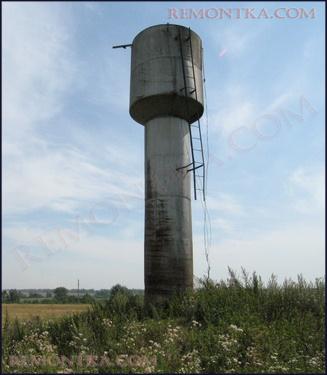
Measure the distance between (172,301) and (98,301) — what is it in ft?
6.97

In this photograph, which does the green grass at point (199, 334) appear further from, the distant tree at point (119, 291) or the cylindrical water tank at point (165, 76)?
the cylindrical water tank at point (165, 76)

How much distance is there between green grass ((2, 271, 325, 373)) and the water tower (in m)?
0.84

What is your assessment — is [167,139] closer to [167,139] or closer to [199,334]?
[167,139]

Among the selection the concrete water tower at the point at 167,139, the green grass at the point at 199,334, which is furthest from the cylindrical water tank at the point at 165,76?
the green grass at the point at 199,334

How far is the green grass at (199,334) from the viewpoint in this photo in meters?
5.98

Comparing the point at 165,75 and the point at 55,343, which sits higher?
the point at 165,75

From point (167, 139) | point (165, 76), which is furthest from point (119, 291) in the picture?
point (165, 76)

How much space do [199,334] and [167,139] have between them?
19.4 ft

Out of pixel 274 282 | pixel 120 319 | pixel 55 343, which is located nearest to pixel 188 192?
pixel 274 282

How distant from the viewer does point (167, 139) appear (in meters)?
11.5

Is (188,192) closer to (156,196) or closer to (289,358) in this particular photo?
(156,196)

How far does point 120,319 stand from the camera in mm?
9023

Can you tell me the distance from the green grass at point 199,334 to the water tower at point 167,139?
84 centimetres

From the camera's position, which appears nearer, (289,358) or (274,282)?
(289,358)
